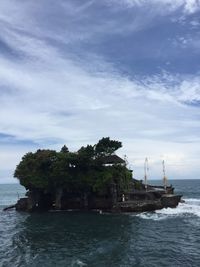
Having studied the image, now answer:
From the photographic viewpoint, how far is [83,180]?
89500 mm

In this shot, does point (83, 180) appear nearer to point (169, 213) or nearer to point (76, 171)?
point (76, 171)

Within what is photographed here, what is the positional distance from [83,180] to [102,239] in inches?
1362

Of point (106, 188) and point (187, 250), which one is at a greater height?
point (106, 188)

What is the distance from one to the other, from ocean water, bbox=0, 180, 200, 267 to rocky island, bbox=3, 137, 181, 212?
28.1 ft

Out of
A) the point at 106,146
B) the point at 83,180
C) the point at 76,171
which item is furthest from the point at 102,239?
the point at 106,146

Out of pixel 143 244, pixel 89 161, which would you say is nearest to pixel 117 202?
pixel 89 161

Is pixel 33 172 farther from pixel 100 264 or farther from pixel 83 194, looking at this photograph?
pixel 100 264

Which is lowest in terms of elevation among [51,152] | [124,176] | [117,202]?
[117,202]

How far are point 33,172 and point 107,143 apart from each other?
64.4ft

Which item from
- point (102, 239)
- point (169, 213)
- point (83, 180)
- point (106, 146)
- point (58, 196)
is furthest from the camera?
point (106, 146)

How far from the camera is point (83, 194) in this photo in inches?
3627

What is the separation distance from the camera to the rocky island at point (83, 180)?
88812 mm

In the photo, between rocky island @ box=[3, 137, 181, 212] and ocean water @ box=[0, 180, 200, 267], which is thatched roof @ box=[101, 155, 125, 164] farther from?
ocean water @ box=[0, 180, 200, 267]

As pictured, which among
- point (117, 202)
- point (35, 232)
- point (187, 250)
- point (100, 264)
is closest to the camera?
point (100, 264)
